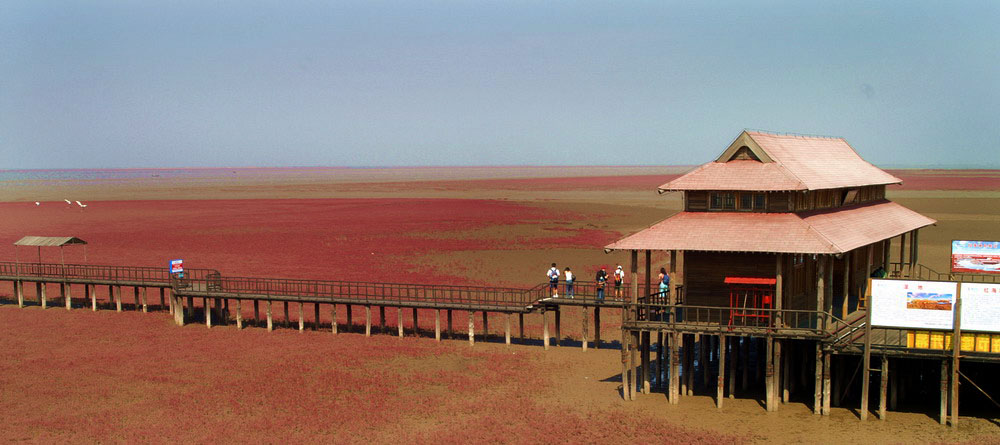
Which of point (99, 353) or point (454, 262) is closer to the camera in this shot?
point (99, 353)

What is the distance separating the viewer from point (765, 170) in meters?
33.0

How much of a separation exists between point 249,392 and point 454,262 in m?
31.8

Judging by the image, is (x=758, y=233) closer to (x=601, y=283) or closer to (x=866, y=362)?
(x=866, y=362)

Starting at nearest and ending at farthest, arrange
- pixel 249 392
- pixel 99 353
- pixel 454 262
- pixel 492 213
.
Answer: pixel 249 392 → pixel 99 353 → pixel 454 262 → pixel 492 213

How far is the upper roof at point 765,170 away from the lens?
106 feet

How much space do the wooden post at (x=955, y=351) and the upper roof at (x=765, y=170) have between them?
19.8 ft

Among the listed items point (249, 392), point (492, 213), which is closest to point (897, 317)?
point (249, 392)

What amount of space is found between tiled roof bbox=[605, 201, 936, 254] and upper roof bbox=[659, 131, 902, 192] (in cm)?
105

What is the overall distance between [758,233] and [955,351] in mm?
6759

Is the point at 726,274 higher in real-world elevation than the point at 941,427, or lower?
higher

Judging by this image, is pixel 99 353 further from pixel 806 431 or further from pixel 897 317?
pixel 897 317

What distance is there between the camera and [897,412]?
1190 inches

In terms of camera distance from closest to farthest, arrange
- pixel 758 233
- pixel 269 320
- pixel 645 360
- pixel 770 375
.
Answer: pixel 770 375
pixel 758 233
pixel 645 360
pixel 269 320

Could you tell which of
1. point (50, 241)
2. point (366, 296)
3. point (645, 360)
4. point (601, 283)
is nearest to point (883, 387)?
point (645, 360)
